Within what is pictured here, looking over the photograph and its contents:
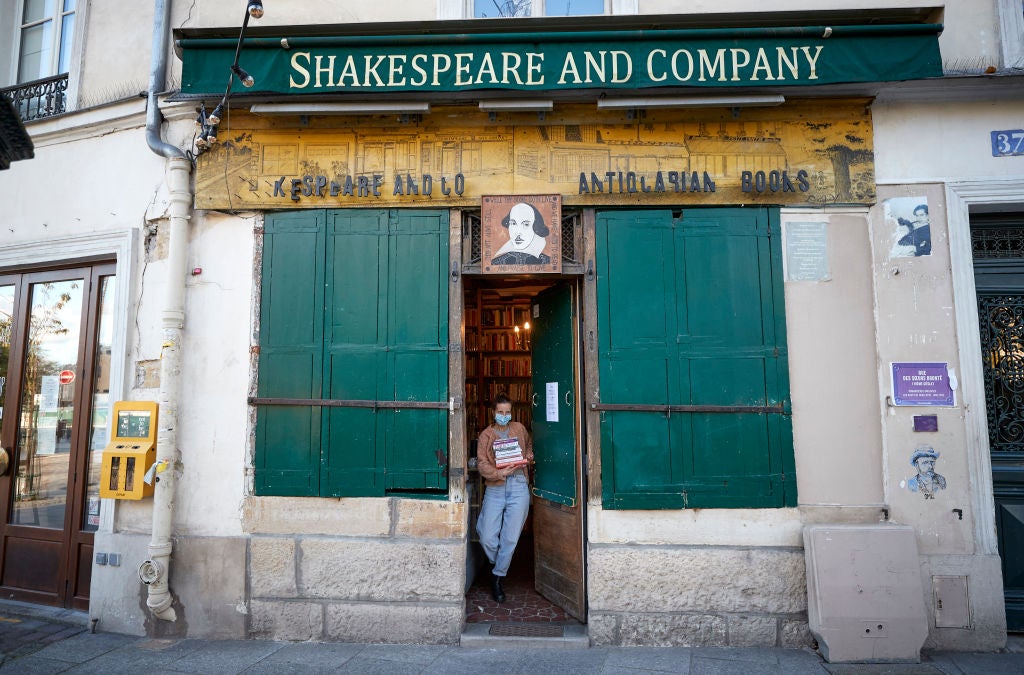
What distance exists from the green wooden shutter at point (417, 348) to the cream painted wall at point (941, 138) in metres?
3.85

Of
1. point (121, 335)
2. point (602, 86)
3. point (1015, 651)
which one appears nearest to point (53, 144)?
point (121, 335)

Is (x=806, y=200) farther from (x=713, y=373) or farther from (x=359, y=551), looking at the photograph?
(x=359, y=551)

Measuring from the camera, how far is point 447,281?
16.5 feet

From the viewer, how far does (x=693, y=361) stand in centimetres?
486

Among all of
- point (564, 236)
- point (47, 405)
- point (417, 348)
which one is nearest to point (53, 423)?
point (47, 405)

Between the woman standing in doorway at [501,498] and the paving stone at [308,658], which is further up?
the woman standing in doorway at [501,498]

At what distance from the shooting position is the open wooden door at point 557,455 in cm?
511

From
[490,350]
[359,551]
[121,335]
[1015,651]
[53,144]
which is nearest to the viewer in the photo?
[1015,651]

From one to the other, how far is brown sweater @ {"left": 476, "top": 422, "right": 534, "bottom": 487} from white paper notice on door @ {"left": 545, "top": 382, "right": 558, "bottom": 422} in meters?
0.33

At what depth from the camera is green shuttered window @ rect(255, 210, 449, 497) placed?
492 cm

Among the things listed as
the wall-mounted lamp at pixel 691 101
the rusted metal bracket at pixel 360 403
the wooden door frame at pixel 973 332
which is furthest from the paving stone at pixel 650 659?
the wall-mounted lamp at pixel 691 101

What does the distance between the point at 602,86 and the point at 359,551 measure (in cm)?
427

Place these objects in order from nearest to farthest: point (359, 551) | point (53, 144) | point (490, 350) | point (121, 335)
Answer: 1. point (359, 551)
2. point (121, 335)
3. point (53, 144)
4. point (490, 350)

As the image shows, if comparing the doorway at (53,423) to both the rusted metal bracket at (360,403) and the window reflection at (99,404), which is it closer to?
the window reflection at (99,404)
